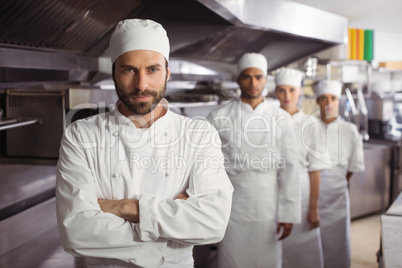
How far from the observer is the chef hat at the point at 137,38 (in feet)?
4.25

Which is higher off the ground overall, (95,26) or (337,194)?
(95,26)

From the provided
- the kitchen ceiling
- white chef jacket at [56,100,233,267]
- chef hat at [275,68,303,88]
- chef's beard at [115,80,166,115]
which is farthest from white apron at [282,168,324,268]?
the kitchen ceiling

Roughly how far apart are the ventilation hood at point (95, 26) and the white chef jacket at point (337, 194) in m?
0.78

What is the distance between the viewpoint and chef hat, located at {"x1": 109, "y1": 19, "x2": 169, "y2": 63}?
1295 mm

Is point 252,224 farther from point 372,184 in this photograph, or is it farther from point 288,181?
point 372,184

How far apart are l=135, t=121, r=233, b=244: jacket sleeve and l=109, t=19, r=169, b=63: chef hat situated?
36 cm

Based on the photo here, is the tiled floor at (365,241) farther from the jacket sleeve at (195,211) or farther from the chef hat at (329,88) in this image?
the jacket sleeve at (195,211)

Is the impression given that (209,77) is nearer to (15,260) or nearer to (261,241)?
(261,241)

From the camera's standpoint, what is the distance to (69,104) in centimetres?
206

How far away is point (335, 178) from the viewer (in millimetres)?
3027

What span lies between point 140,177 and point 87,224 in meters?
0.22

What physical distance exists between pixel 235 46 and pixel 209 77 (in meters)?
0.35

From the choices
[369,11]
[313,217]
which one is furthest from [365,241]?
[369,11]

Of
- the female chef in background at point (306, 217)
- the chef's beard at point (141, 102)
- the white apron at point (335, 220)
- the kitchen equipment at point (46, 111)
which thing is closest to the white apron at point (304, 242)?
the female chef in background at point (306, 217)
